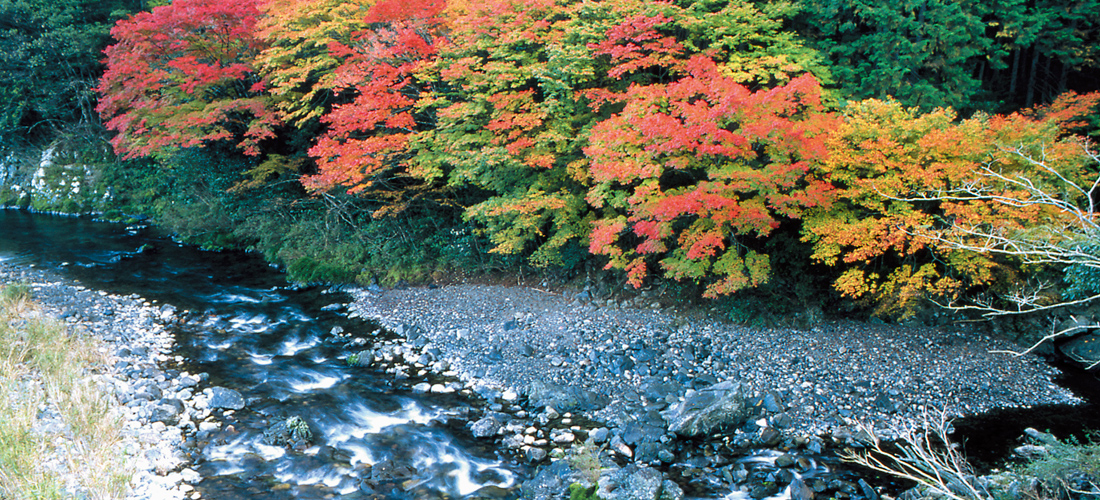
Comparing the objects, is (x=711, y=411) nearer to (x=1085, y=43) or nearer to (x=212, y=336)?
(x=212, y=336)

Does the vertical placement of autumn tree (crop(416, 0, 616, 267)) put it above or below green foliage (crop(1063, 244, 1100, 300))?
above

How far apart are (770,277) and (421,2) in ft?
30.0

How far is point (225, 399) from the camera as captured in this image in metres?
7.90

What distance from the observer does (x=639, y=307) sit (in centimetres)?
1122

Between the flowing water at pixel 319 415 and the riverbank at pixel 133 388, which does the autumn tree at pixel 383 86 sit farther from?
the riverbank at pixel 133 388

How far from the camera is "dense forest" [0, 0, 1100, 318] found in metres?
8.55

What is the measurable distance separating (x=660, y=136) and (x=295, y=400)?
683 centimetres

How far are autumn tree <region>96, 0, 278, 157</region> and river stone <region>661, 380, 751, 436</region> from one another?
40.9ft

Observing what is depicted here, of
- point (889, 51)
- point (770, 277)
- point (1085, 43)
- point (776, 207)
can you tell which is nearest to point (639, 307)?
point (770, 277)

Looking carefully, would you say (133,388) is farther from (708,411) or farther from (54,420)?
(708,411)

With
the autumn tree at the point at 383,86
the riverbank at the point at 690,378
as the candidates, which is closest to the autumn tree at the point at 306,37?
the autumn tree at the point at 383,86

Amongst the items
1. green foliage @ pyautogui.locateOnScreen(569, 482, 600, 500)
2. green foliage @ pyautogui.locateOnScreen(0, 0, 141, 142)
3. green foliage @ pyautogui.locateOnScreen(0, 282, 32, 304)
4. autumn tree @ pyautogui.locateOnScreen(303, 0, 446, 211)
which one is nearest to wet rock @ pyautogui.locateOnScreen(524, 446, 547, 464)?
green foliage @ pyautogui.locateOnScreen(569, 482, 600, 500)

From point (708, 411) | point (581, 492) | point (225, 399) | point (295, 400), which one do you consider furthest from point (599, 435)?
point (225, 399)

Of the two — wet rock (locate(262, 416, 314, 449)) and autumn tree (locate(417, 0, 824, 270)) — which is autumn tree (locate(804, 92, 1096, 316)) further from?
wet rock (locate(262, 416, 314, 449))
